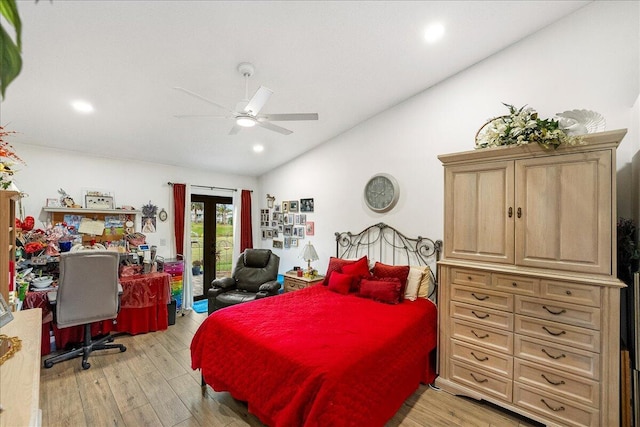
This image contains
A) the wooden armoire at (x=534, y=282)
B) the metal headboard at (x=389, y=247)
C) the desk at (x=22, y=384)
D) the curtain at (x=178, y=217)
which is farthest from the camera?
the curtain at (x=178, y=217)

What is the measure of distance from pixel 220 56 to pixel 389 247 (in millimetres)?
2825

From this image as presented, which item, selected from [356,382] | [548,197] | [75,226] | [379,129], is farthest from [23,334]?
[379,129]

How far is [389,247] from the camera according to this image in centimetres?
373

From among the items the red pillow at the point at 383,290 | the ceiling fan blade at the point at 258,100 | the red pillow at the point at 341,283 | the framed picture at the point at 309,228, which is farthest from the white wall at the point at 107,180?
the red pillow at the point at 383,290

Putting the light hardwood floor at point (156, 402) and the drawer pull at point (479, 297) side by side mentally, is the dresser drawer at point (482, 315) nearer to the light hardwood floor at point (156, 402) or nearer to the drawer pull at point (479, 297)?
the drawer pull at point (479, 297)

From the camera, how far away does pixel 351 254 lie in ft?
13.6

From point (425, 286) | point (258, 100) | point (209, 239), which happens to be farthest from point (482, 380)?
point (209, 239)

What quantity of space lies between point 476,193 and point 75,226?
15.8 feet

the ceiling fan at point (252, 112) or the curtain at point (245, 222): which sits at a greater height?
the ceiling fan at point (252, 112)

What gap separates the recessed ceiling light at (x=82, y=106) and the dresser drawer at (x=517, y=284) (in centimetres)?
416

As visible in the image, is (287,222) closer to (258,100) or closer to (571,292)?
(258,100)

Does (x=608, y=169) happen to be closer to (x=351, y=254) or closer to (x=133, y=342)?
(x=351, y=254)

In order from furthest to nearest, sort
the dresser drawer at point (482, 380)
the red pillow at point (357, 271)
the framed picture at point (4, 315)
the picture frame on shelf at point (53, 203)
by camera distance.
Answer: the picture frame on shelf at point (53, 203) → the red pillow at point (357, 271) → the dresser drawer at point (482, 380) → the framed picture at point (4, 315)

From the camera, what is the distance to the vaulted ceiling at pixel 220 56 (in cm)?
205
